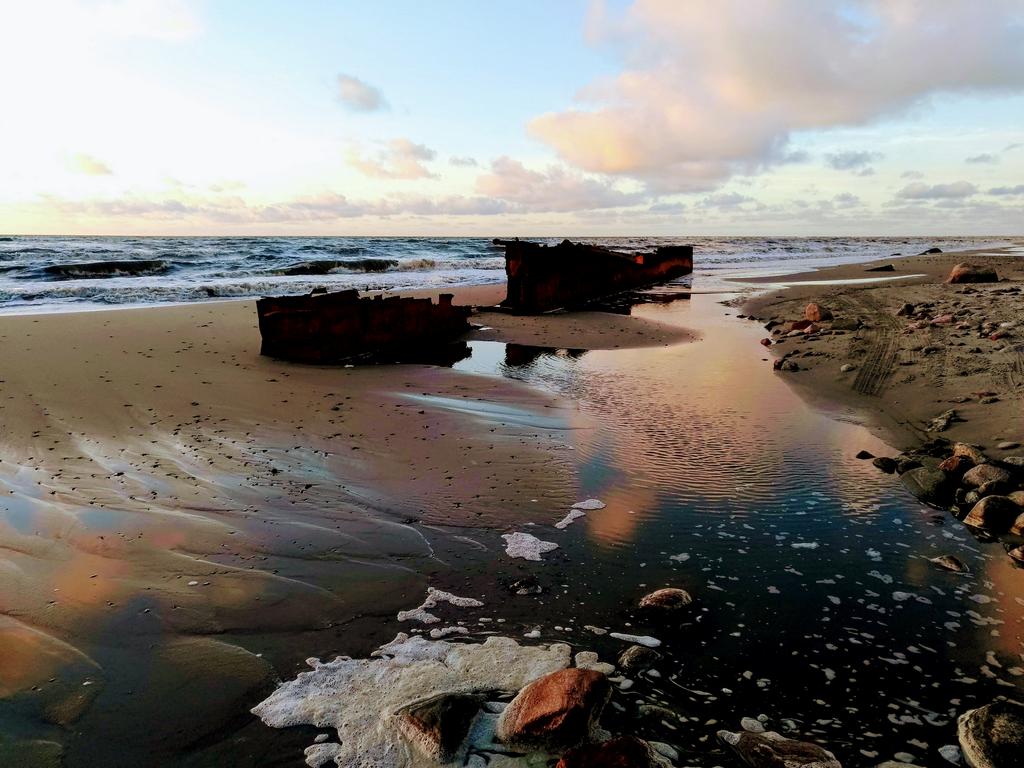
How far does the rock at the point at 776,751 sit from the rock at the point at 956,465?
123 inches

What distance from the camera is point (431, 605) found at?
9.68ft

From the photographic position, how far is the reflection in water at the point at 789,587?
2.32 m

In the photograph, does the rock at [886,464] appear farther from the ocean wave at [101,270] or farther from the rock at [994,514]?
the ocean wave at [101,270]

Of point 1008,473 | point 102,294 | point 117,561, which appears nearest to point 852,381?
point 1008,473

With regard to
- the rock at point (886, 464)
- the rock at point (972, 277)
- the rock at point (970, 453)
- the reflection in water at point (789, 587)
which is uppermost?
the rock at point (972, 277)

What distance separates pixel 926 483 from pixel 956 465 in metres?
0.32

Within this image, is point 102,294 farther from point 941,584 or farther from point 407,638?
point 941,584

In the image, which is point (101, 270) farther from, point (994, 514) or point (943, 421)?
point (994, 514)

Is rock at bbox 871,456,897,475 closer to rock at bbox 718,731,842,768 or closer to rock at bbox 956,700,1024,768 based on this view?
rock at bbox 956,700,1024,768

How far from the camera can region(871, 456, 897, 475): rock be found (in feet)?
15.4

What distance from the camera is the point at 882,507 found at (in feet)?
13.2

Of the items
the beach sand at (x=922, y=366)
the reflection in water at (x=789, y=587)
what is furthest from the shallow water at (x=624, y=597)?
the beach sand at (x=922, y=366)

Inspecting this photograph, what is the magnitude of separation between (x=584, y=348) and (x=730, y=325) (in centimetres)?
409

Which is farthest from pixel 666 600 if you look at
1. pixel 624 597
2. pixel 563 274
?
pixel 563 274
